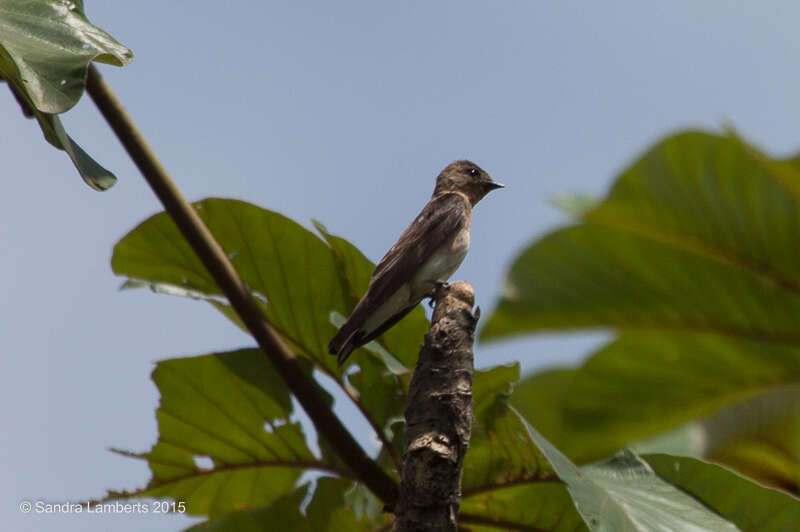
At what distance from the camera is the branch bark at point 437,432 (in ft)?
8.24

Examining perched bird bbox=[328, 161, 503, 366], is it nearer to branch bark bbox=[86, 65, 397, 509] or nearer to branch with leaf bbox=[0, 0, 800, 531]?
branch with leaf bbox=[0, 0, 800, 531]

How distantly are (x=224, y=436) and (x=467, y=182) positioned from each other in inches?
144

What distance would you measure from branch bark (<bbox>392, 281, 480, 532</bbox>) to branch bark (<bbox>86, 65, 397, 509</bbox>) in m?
0.83

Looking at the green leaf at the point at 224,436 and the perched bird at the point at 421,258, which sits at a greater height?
the perched bird at the point at 421,258

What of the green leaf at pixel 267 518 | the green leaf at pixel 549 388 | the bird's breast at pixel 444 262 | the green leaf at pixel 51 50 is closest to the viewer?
the green leaf at pixel 549 388

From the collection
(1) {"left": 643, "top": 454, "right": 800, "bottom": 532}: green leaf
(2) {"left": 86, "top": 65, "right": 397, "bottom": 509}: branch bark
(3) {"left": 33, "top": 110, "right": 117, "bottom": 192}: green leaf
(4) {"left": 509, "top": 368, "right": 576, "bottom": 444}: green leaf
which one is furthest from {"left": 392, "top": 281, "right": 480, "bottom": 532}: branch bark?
(1) {"left": 643, "top": 454, "right": 800, "bottom": 532}: green leaf

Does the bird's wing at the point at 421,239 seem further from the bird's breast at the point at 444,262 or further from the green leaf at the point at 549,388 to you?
the green leaf at the point at 549,388

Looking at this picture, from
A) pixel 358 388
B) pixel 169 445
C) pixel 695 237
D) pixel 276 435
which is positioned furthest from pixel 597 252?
pixel 169 445

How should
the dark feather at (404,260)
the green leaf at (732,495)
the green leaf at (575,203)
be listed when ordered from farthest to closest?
the dark feather at (404,260) → the green leaf at (732,495) → the green leaf at (575,203)

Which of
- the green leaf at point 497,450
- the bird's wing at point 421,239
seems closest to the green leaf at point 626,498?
the green leaf at point 497,450

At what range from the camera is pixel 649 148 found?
2.17 m

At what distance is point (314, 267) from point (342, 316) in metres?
0.26

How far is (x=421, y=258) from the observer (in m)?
5.94

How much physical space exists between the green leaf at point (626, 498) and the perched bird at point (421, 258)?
1.21 metres
